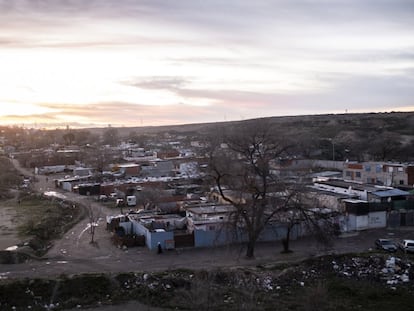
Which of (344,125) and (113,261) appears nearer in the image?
(113,261)

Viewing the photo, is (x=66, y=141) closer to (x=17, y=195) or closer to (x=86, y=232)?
(x=17, y=195)

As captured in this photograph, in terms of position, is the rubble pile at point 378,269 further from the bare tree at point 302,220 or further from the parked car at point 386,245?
the bare tree at point 302,220

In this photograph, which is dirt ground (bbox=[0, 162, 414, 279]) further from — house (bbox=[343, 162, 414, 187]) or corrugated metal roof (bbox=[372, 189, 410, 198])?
house (bbox=[343, 162, 414, 187])

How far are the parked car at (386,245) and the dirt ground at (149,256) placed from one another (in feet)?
1.63

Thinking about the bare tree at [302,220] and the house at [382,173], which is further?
the house at [382,173]

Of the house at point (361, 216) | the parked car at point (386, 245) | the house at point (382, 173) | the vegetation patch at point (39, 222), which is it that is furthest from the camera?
the house at point (382, 173)

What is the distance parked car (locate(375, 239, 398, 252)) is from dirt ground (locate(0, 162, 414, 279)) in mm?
496

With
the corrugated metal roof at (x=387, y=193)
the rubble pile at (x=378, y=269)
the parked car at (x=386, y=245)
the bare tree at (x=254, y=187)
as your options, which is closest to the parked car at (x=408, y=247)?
the parked car at (x=386, y=245)

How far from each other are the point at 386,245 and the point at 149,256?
968 cm

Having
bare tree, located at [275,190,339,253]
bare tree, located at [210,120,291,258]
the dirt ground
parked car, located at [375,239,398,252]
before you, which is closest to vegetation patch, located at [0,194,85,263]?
the dirt ground

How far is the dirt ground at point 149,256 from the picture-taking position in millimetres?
18438

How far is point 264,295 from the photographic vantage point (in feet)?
51.8

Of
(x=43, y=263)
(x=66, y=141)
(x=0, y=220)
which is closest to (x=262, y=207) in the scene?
(x=43, y=263)

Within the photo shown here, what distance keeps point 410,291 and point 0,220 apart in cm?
2330
